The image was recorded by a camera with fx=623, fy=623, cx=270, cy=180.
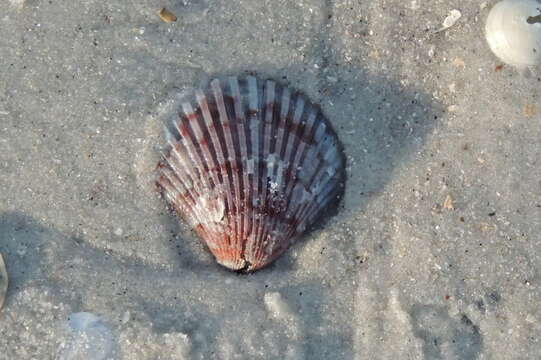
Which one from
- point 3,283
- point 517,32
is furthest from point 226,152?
point 517,32

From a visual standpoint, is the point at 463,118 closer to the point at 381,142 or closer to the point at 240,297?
the point at 381,142

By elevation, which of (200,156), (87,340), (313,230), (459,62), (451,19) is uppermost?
(451,19)

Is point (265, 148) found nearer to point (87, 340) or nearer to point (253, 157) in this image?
point (253, 157)

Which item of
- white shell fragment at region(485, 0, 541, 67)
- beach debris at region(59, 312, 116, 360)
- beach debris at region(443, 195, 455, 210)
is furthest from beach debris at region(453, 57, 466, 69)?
beach debris at region(59, 312, 116, 360)

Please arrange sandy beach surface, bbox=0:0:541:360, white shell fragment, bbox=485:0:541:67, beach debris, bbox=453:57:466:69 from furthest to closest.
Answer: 1. beach debris, bbox=453:57:466:69
2. white shell fragment, bbox=485:0:541:67
3. sandy beach surface, bbox=0:0:541:360

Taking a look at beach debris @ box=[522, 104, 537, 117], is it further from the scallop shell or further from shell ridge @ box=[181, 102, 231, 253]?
shell ridge @ box=[181, 102, 231, 253]

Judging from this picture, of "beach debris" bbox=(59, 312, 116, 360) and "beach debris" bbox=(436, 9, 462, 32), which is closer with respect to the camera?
"beach debris" bbox=(59, 312, 116, 360)

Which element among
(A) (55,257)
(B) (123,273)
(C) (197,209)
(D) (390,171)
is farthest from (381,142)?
(A) (55,257)
